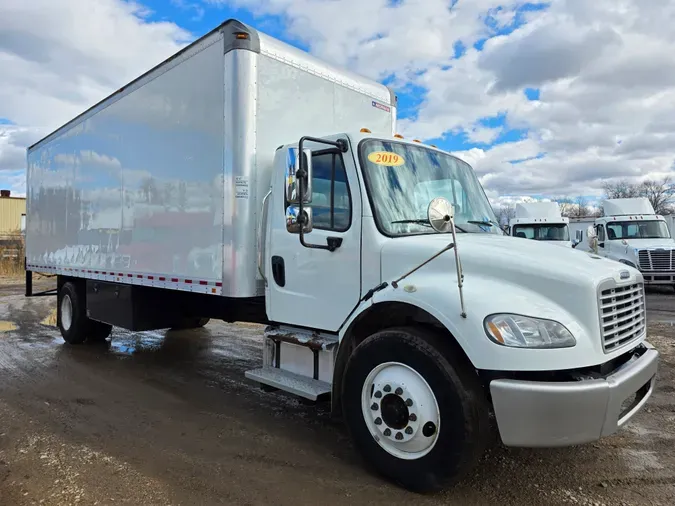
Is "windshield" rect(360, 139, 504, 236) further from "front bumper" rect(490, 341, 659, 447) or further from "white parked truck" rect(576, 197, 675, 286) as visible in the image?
"white parked truck" rect(576, 197, 675, 286)

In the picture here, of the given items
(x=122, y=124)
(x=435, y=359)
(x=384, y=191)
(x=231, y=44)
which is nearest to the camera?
(x=435, y=359)

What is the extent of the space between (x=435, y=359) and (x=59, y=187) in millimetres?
7758

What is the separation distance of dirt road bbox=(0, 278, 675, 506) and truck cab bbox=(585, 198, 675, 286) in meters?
10.9

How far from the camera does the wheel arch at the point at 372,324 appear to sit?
3507 millimetres

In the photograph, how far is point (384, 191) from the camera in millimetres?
3936

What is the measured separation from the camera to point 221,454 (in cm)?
404

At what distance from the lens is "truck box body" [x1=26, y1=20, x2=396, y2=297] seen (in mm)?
4648

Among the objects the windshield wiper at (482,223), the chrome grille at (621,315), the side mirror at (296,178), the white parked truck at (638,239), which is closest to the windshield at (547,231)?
the white parked truck at (638,239)

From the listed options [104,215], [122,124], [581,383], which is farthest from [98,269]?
[581,383]

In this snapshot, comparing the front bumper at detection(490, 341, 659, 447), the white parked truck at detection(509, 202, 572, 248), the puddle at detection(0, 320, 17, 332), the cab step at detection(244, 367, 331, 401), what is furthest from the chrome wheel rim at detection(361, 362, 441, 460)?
the white parked truck at detection(509, 202, 572, 248)

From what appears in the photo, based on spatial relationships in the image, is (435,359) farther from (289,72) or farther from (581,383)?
(289,72)

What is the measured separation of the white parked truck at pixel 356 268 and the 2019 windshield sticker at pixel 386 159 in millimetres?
17

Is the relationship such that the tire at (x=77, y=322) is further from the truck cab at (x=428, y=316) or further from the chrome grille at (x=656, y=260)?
the chrome grille at (x=656, y=260)

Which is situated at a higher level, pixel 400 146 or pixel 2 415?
pixel 400 146
